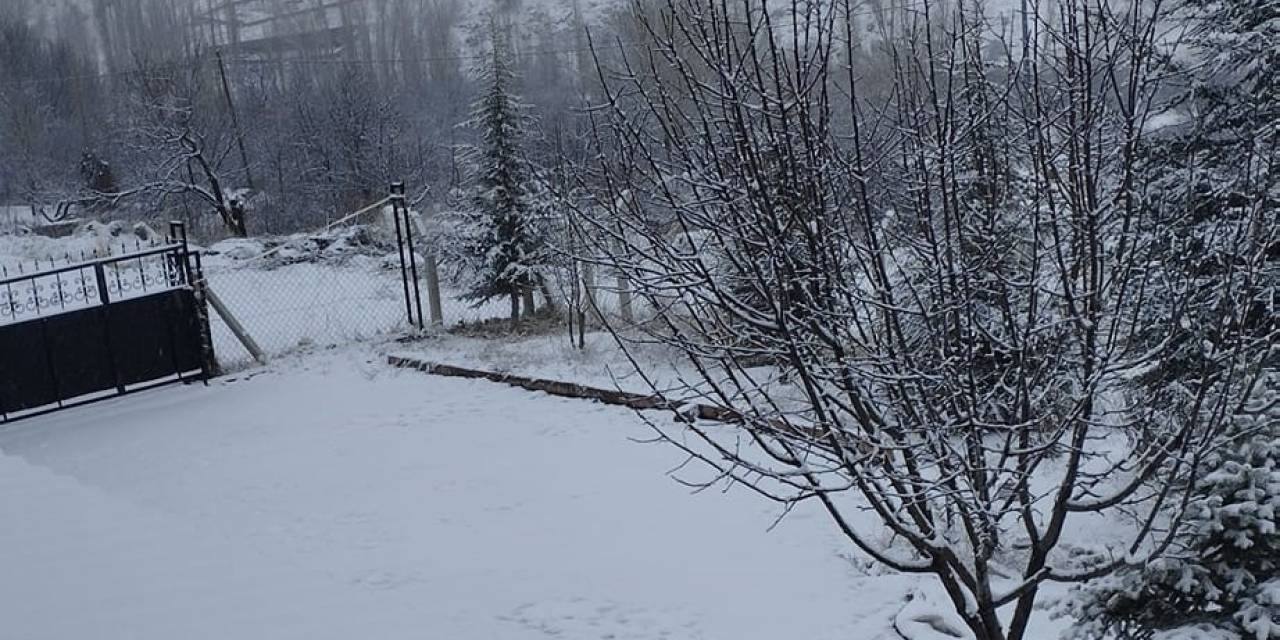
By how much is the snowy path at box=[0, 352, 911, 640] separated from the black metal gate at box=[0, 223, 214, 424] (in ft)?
1.77

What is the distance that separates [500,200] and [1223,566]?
10093 millimetres

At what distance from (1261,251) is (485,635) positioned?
10.7 feet

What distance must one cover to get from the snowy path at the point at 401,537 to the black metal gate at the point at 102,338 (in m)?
0.54

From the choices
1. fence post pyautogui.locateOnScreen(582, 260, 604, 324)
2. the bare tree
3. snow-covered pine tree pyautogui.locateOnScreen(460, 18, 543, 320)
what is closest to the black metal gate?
snow-covered pine tree pyautogui.locateOnScreen(460, 18, 543, 320)

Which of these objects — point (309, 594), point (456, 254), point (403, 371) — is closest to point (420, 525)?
point (309, 594)

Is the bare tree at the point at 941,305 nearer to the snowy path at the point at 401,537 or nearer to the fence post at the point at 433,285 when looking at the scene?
the snowy path at the point at 401,537

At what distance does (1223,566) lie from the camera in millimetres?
2439

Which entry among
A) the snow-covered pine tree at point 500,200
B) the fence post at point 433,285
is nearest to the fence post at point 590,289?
the snow-covered pine tree at point 500,200

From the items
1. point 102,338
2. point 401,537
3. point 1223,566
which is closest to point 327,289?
point 102,338

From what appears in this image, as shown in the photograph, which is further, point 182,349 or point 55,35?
point 55,35

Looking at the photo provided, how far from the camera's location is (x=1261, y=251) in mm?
2357

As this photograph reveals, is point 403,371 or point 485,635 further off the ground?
point 403,371

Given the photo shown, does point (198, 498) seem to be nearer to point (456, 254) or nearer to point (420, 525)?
point (420, 525)

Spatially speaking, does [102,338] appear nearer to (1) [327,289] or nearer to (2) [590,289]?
(2) [590,289]
